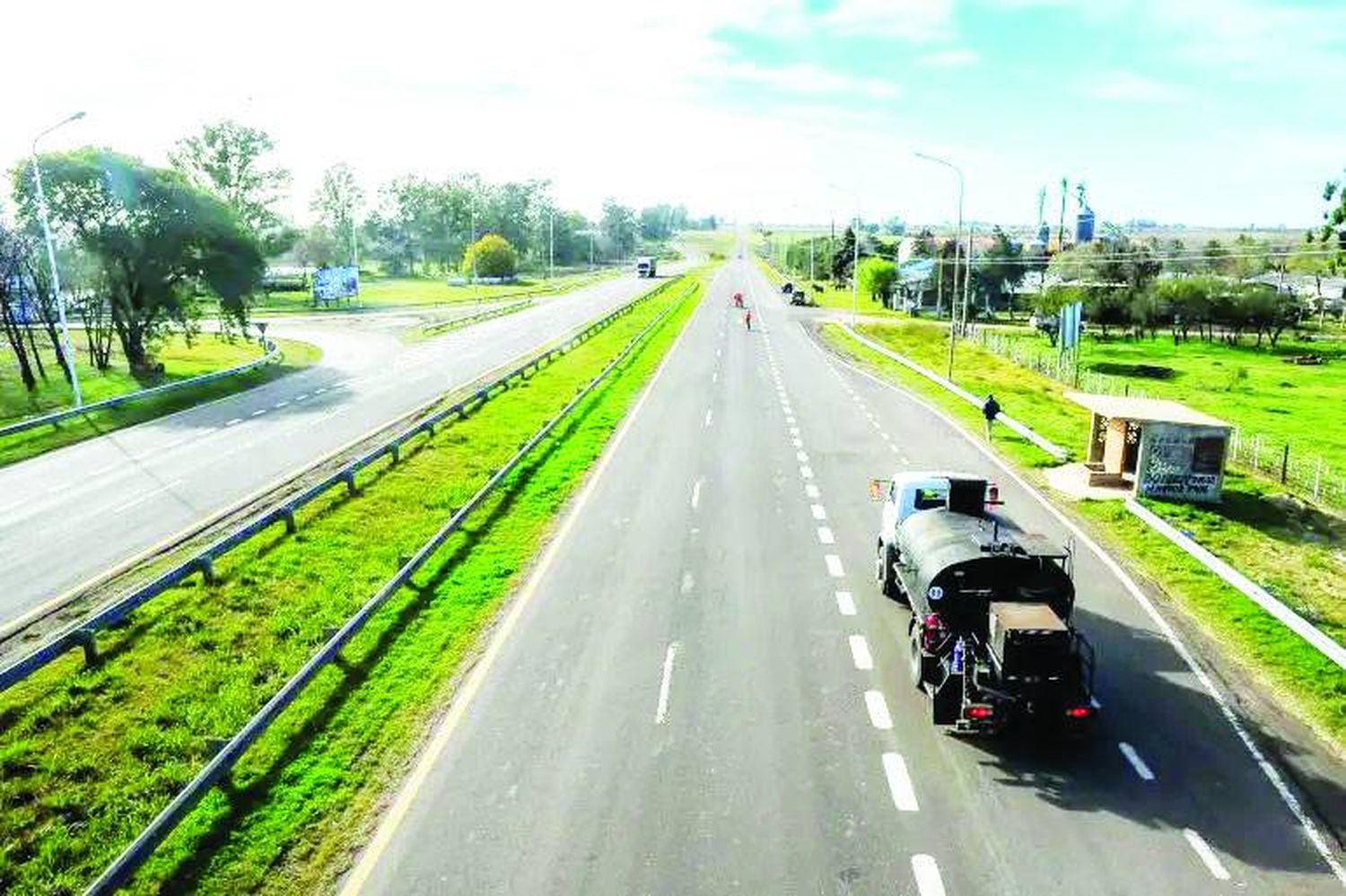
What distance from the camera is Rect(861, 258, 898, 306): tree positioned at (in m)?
103

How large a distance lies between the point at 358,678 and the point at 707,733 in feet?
18.6

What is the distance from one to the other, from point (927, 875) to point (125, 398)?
39.4 meters

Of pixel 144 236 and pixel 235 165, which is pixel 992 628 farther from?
pixel 235 165

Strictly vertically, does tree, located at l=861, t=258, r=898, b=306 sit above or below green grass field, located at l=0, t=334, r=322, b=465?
above

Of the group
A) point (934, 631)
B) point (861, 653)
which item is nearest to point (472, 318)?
point (861, 653)

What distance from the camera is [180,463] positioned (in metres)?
29.2

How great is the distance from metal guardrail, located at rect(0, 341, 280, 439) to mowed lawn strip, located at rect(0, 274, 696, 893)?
1756cm

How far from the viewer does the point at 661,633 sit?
53.0ft

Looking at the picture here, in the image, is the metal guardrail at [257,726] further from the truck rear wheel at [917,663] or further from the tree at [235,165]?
the tree at [235,165]

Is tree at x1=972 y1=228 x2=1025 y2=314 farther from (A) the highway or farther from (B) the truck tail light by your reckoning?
(B) the truck tail light

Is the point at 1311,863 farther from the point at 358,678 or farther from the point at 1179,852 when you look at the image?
the point at 358,678

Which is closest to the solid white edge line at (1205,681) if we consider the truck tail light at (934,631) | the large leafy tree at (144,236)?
the truck tail light at (934,631)

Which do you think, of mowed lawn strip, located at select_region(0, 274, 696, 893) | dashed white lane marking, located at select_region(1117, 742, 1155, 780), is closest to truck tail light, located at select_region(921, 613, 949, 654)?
dashed white lane marking, located at select_region(1117, 742, 1155, 780)

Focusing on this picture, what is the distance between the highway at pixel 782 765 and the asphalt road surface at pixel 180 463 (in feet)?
35.4
